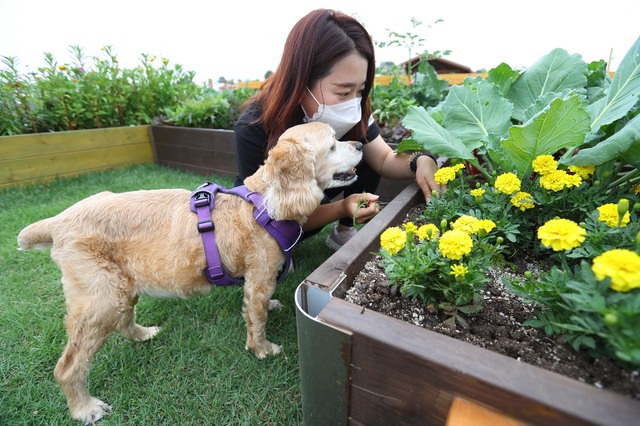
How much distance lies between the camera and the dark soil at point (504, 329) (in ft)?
2.65

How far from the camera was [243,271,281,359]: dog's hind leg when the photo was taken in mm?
1997

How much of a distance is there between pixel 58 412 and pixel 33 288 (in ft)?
4.44

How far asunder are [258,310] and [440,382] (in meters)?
1.40

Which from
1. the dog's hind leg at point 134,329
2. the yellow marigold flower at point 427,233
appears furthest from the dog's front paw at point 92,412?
the yellow marigold flower at point 427,233

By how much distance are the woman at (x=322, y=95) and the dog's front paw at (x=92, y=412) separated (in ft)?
5.48

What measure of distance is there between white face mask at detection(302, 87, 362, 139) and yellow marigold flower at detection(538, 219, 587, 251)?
1.64 meters

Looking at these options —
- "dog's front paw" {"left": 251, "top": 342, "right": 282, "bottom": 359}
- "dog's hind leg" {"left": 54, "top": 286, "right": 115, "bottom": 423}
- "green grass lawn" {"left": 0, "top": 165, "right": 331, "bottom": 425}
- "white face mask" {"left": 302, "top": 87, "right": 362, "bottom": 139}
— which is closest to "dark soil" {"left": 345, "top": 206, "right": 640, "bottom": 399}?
"green grass lawn" {"left": 0, "top": 165, "right": 331, "bottom": 425}

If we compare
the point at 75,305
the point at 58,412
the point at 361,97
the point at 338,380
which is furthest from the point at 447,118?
the point at 58,412

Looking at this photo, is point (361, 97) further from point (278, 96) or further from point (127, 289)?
point (127, 289)

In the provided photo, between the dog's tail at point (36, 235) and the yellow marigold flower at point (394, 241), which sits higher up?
the yellow marigold flower at point (394, 241)

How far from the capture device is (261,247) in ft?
6.31

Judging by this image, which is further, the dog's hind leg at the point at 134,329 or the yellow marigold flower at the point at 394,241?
the dog's hind leg at the point at 134,329

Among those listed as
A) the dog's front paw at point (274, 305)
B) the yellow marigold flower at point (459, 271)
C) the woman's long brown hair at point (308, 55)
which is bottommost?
the dog's front paw at point (274, 305)

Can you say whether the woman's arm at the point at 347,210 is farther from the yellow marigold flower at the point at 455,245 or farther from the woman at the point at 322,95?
the yellow marigold flower at the point at 455,245
